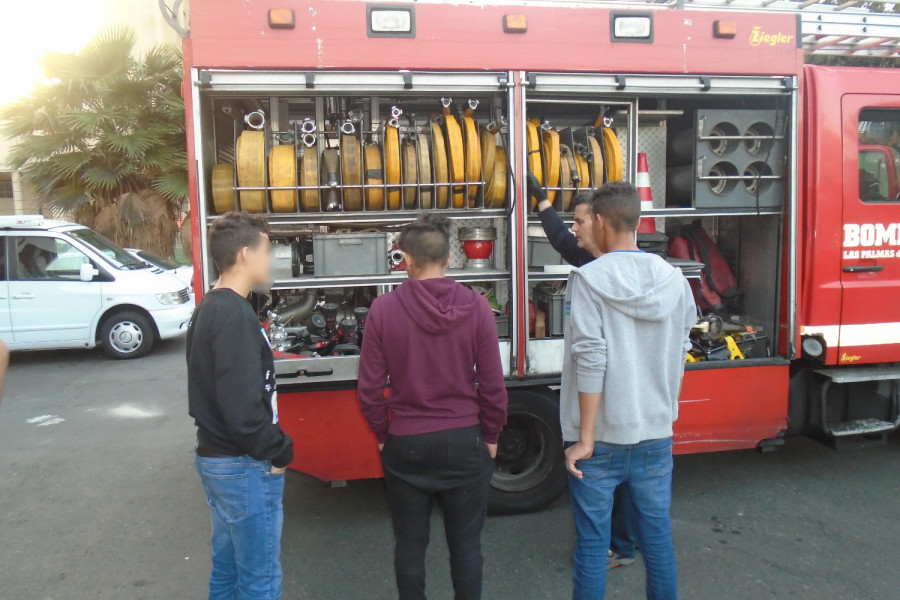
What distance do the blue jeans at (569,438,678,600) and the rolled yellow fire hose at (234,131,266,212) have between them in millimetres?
2328

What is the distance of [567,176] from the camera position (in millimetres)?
4039

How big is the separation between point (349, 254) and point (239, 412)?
1.73m

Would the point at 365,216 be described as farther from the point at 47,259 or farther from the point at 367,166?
the point at 47,259

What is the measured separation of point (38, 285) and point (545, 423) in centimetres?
774

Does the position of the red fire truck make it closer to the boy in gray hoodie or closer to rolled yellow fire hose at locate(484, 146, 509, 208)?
rolled yellow fire hose at locate(484, 146, 509, 208)

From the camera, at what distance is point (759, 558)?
11.5 ft

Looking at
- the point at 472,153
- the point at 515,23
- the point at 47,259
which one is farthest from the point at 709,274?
the point at 47,259

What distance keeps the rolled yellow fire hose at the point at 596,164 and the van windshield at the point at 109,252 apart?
739cm

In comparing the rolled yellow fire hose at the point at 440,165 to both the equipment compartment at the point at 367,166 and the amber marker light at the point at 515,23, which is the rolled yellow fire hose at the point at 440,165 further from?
the amber marker light at the point at 515,23

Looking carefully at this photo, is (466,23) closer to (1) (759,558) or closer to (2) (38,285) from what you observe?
(1) (759,558)

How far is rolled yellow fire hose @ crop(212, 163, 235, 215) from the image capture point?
3.69 m

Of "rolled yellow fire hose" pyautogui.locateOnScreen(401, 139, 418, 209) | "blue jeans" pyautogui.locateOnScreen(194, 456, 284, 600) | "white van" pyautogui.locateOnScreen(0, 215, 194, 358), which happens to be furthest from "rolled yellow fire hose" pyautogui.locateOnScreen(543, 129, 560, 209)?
"white van" pyautogui.locateOnScreen(0, 215, 194, 358)

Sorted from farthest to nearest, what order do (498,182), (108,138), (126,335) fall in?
1. (108,138)
2. (126,335)
3. (498,182)

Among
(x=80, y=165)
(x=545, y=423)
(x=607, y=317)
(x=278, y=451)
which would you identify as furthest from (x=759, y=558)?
(x=80, y=165)
